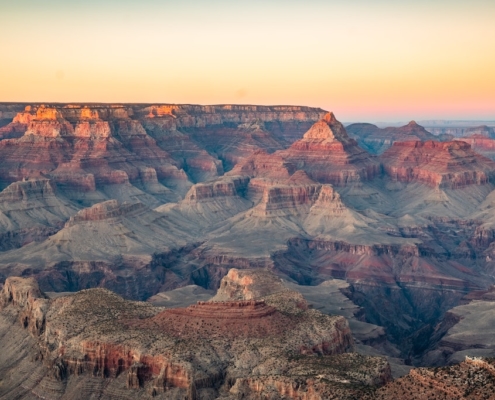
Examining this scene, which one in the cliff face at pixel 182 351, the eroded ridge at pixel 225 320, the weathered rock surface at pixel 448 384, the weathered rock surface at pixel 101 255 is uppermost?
the weathered rock surface at pixel 448 384

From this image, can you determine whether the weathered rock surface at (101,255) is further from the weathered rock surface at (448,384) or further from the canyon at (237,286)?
the weathered rock surface at (448,384)

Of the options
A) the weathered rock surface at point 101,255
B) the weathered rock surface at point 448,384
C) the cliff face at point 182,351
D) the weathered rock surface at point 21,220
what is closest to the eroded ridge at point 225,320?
the cliff face at point 182,351

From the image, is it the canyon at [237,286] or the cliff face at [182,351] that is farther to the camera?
the canyon at [237,286]

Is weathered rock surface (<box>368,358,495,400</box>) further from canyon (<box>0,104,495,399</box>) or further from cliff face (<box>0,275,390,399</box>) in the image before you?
cliff face (<box>0,275,390,399</box>)

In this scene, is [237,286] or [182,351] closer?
[182,351]

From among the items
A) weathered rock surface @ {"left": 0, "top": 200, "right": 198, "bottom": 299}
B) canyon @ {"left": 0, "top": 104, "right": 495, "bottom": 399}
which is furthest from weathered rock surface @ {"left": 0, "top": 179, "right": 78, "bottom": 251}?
weathered rock surface @ {"left": 0, "top": 200, "right": 198, "bottom": 299}

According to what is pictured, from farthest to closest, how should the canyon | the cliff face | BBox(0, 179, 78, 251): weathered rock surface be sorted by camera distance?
BBox(0, 179, 78, 251): weathered rock surface < the canyon < the cliff face

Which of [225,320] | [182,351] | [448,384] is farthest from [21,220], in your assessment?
[448,384]

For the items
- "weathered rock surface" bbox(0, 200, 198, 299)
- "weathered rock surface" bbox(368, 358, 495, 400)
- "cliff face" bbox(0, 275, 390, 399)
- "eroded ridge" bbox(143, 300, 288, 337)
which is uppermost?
"weathered rock surface" bbox(368, 358, 495, 400)

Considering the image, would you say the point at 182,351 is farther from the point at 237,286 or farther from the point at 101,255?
the point at 101,255
